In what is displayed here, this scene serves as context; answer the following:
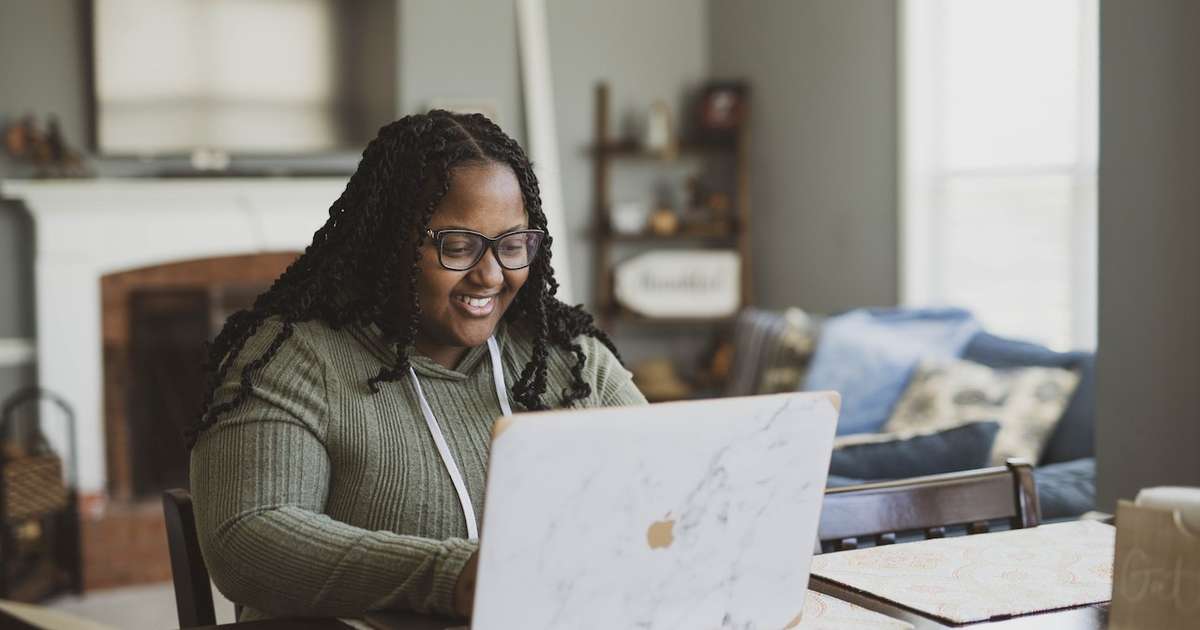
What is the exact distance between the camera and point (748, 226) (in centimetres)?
548

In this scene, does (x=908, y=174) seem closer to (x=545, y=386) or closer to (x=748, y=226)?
(x=748, y=226)

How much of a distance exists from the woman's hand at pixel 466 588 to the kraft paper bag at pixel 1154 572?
0.54 meters

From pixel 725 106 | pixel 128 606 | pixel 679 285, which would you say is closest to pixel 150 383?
pixel 128 606

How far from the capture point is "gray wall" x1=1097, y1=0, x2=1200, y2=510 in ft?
7.09

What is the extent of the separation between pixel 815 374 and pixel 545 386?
2575 millimetres

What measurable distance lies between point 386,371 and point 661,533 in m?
0.52

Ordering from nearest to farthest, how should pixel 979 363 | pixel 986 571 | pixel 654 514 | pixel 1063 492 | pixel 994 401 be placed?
pixel 654 514 < pixel 986 571 < pixel 1063 492 < pixel 994 401 < pixel 979 363

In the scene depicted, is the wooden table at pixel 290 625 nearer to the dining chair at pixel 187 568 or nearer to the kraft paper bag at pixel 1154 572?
the dining chair at pixel 187 568

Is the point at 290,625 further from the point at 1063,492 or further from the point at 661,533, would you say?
the point at 1063,492

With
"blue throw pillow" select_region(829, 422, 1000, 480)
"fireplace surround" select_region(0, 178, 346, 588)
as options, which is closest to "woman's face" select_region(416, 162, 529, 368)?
"blue throw pillow" select_region(829, 422, 1000, 480)

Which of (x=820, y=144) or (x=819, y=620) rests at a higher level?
(x=820, y=144)

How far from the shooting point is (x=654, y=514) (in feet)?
3.47

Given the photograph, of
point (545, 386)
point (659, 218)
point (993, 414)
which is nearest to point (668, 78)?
point (659, 218)

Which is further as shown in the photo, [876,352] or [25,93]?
[25,93]
